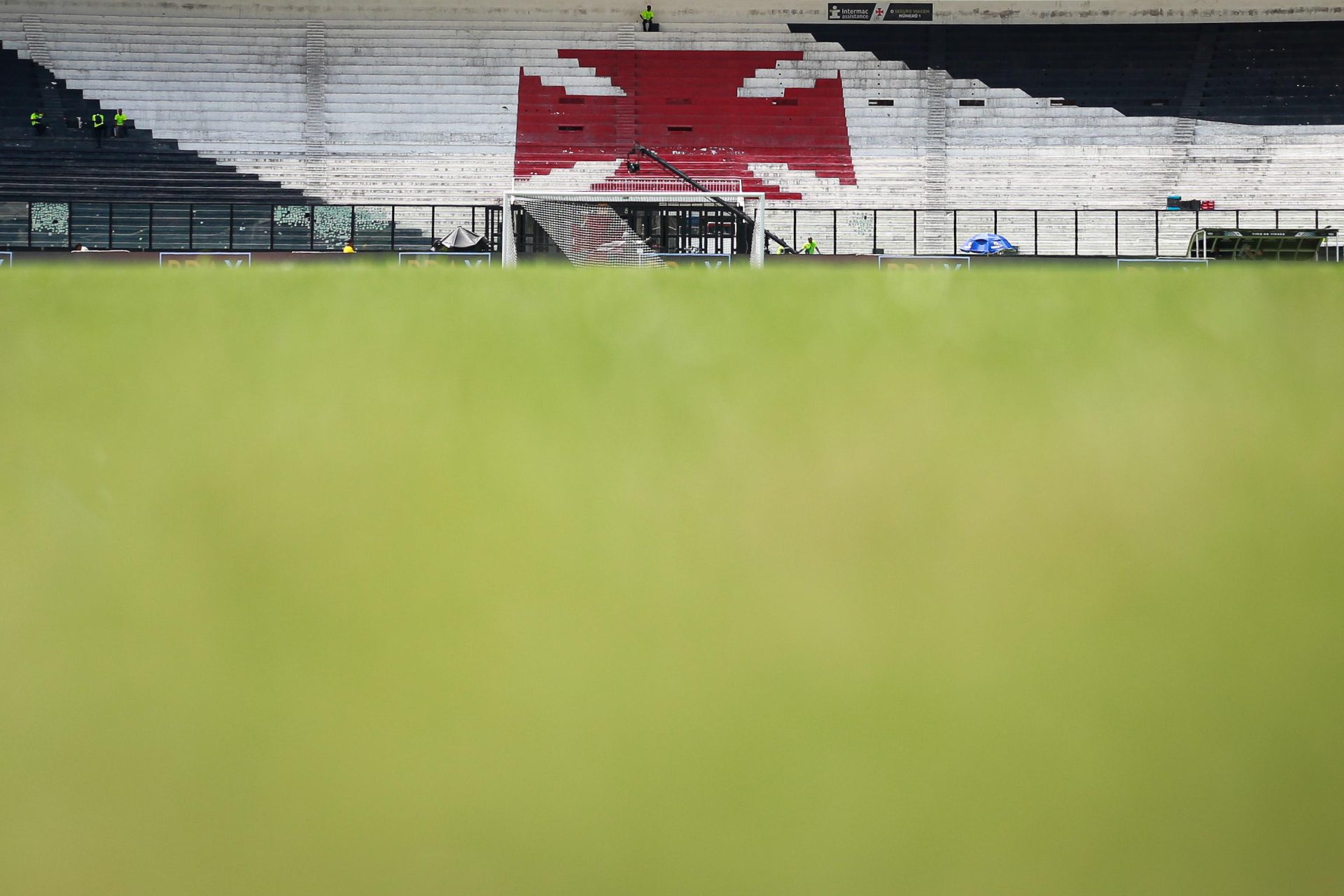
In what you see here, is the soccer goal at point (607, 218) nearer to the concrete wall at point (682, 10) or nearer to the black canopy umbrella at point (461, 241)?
the black canopy umbrella at point (461, 241)

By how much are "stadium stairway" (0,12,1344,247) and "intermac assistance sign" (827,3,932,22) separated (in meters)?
0.35

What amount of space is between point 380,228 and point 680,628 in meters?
16.4

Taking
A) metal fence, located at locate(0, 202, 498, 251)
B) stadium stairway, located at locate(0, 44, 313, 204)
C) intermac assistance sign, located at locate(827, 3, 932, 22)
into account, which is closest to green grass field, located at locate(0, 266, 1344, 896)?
metal fence, located at locate(0, 202, 498, 251)

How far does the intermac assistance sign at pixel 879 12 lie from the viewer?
23.6 m

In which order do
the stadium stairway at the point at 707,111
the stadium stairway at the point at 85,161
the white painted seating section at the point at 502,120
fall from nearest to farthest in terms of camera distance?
the stadium stairway at the point at 85,161, the white painted seating section at the point at 502,120, the stadium stairway at the point at 707,111

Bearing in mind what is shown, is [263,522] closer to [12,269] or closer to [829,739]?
[12,269]

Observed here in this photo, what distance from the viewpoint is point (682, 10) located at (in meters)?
24.1

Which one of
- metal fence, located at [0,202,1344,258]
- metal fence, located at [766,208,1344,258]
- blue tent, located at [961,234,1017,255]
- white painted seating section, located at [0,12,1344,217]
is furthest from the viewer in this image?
white painted seating section, located at [0,12,1344,217]

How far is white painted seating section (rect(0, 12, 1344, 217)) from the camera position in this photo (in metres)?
21.2

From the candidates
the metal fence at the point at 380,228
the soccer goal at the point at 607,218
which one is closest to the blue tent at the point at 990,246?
the metal fence at the point at 380,228

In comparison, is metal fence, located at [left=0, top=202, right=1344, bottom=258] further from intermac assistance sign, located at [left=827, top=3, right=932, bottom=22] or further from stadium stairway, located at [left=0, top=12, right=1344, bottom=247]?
intermac assistance sign, located at [left=827, top=3, right=932, bottom=22]

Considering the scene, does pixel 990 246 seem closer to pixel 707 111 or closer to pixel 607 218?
pixel 607 218

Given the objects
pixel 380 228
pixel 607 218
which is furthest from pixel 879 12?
pixel 607 218

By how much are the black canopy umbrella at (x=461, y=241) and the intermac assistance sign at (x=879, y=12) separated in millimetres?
13131
